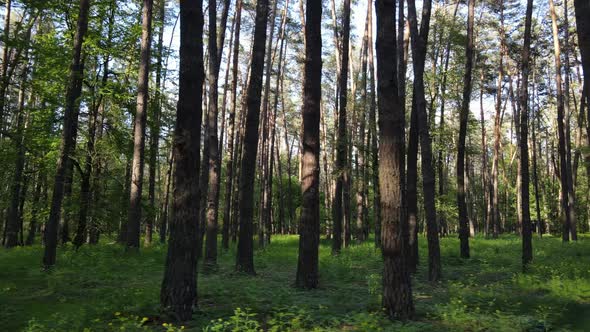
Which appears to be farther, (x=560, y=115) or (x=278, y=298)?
(x=560, y=115)

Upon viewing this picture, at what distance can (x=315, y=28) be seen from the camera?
10.1m

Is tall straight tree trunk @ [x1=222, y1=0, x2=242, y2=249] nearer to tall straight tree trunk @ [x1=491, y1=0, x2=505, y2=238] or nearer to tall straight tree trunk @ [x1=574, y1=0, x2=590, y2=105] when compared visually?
tall straight tree trunk @ [x1=574, y1=0, x2=590, y2=105]

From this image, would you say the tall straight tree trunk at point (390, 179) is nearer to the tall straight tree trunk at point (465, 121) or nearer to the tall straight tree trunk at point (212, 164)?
the tall straight tree trunk at point (212, 164)

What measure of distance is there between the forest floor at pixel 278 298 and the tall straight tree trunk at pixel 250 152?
0.82 metres

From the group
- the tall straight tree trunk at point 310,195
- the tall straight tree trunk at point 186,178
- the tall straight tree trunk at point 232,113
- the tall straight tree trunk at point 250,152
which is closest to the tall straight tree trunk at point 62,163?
the tall straight tree trunk at point 250,152

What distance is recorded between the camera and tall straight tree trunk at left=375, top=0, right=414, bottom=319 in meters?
6.60

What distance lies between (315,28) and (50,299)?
832cm

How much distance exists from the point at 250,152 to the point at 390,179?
5.60 m

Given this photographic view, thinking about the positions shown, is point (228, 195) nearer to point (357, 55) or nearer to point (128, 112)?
point (128, 112)

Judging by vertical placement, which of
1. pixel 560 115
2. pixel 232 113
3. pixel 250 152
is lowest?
pixel 250 152

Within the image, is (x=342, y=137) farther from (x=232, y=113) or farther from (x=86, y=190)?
(x=86, y=190)

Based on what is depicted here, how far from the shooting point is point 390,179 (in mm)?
6836

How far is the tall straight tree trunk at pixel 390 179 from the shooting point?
21.6ft

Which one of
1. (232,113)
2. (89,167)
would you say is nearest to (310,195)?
(232,113)
